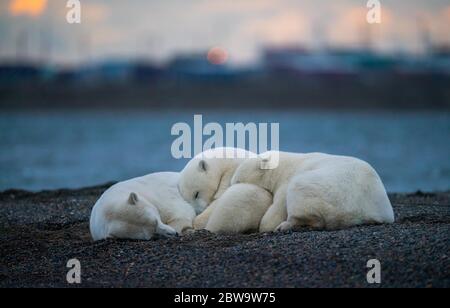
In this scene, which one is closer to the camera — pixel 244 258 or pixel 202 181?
pixel 244 258

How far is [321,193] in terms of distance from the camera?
397 inches

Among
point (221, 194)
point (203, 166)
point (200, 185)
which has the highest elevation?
point (203, 166)

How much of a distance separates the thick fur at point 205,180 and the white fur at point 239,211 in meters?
0.50

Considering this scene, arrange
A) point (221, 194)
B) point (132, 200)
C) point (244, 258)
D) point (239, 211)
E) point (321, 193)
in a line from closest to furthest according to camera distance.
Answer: point (244, 258)
point (321, 193)
point (132, 200)
point (239, 211)
point (221, 194)

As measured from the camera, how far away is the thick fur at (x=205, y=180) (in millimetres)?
11297

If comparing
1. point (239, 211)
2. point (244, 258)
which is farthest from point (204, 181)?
point (244, 258)

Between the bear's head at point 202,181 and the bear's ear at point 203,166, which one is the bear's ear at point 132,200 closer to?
the bear's head at point 202,181

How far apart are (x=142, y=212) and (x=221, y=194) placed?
4.54 ft

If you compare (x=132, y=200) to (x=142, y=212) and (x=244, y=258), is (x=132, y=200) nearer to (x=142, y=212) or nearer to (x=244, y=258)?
(x=142, y=212)

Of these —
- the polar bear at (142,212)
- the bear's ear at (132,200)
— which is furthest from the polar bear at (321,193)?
the bear's ear at (132,200)

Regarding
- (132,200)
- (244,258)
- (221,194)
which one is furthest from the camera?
(221,194)

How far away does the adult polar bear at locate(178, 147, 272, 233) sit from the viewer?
10.6m
